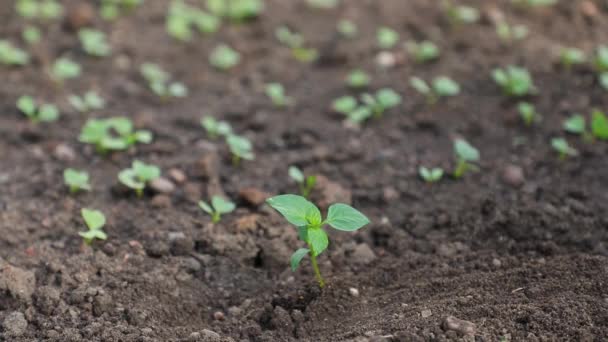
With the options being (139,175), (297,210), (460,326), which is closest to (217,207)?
(139,175)

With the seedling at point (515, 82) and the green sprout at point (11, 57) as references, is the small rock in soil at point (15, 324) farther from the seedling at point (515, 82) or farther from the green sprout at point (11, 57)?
the seedling at point (515, 82)

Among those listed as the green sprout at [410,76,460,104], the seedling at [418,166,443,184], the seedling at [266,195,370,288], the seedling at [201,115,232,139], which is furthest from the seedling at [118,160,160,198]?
the green sprout at [410,76,460,104]

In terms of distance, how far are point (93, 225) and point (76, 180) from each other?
31 centimetres

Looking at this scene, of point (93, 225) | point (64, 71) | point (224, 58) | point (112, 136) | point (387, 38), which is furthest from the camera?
point (387, 38)

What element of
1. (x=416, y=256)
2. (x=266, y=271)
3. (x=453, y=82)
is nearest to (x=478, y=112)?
(x=453, y=82)

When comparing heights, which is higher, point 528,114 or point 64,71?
point 528,114

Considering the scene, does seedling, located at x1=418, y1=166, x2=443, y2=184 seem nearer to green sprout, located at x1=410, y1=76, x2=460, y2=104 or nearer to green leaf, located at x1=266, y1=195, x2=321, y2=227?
green sprout, located at x1=410, y1=76, x2=460, y2=104

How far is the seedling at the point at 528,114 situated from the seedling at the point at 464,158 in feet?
1.41

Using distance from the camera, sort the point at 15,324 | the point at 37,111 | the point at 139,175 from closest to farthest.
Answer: the point at 15,324 < the point at 139,175 < the point at 37,111

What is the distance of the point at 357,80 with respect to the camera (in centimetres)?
370

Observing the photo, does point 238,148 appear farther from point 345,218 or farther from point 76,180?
point 345,218

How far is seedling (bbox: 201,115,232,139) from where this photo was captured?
3.21 meters

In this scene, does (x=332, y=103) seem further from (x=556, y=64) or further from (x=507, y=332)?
(x=507, y=332)

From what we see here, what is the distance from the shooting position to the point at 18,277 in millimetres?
2207
